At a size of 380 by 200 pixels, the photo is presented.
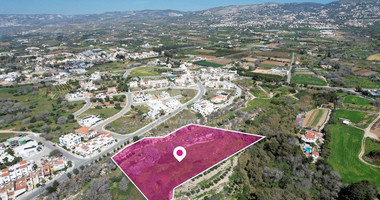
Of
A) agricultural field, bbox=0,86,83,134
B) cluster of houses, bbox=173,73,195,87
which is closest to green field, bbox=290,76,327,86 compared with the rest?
cluster of houses, bbox=173,73,195,87

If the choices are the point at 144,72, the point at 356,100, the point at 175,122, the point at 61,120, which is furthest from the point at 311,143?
the point at 144,72

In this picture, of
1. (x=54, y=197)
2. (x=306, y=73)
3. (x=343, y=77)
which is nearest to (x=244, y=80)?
(x=306, y=73)

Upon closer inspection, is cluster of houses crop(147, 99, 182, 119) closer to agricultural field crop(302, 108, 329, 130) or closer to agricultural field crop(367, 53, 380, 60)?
agricultural field crop(302, 108, 329, 130)

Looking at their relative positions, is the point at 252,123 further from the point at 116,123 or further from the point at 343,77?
the point at 343,77

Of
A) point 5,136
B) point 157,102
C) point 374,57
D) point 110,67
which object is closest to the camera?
point 5,136

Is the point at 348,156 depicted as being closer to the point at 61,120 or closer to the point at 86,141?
the point at 86,141

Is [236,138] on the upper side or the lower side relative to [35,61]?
upper

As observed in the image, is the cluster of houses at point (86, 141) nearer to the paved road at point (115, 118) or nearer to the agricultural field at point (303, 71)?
the paved road at point (115, 118)

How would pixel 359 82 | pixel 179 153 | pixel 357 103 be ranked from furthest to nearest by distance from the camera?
pixel 359 82 → pixel 357 103 → pixel 179 153
